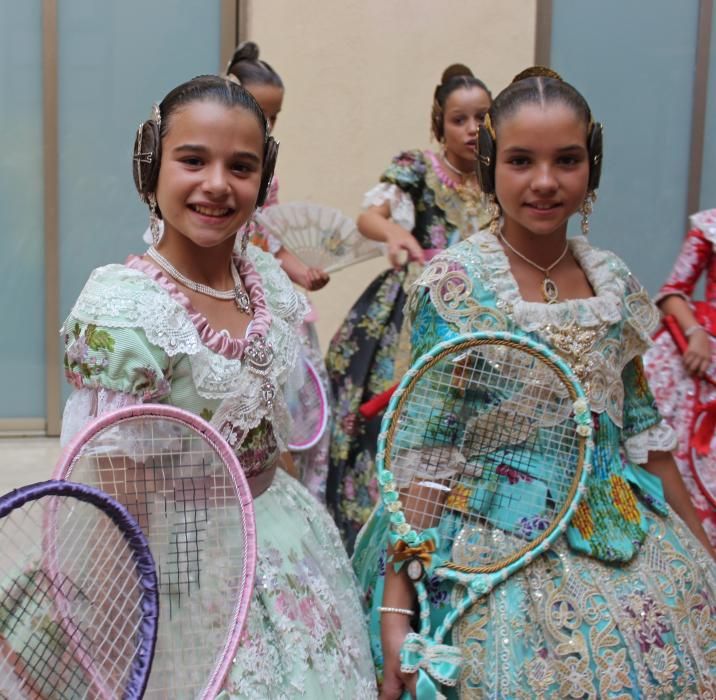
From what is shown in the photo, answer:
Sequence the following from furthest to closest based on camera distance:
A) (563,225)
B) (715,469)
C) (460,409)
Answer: (715,469) → (563,225) → (460,409)

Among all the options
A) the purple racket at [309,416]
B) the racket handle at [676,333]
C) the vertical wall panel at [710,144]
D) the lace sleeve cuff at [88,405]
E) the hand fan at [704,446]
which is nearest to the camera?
the lace sleeve cuff at [88,405]

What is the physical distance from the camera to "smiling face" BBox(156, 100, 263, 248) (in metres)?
2.36

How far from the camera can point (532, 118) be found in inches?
102

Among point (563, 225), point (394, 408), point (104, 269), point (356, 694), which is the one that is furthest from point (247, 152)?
point (356, 694)

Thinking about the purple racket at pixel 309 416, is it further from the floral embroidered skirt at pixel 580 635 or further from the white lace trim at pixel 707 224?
the white lace trim at pixel 707 224

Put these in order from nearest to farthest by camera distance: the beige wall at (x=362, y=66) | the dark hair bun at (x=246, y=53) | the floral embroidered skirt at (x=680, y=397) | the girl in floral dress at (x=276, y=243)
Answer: the floral embroidered skirt at (x=680, y=397) < the girl in floral dress at (x=276, y=243) < the dark hair bun at (x=246, y=53) < the beige wall at (x=362, y=66)

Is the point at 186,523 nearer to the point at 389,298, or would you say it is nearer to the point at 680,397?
the point at 680,397

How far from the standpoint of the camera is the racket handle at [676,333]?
4.01m

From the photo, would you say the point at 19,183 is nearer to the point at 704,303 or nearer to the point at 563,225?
the point at 704,303

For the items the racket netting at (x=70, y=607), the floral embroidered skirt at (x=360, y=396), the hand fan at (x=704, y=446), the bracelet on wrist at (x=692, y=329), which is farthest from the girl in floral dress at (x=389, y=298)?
the racket netting at (x=70, y=607)

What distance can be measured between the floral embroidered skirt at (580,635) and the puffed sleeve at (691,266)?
1.76 m

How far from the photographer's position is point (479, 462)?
252 cm

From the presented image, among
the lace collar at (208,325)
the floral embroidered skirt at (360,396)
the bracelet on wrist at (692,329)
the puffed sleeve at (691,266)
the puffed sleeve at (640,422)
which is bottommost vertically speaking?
the floral embroidered skirt at (360,396)

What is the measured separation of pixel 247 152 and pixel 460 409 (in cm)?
70
